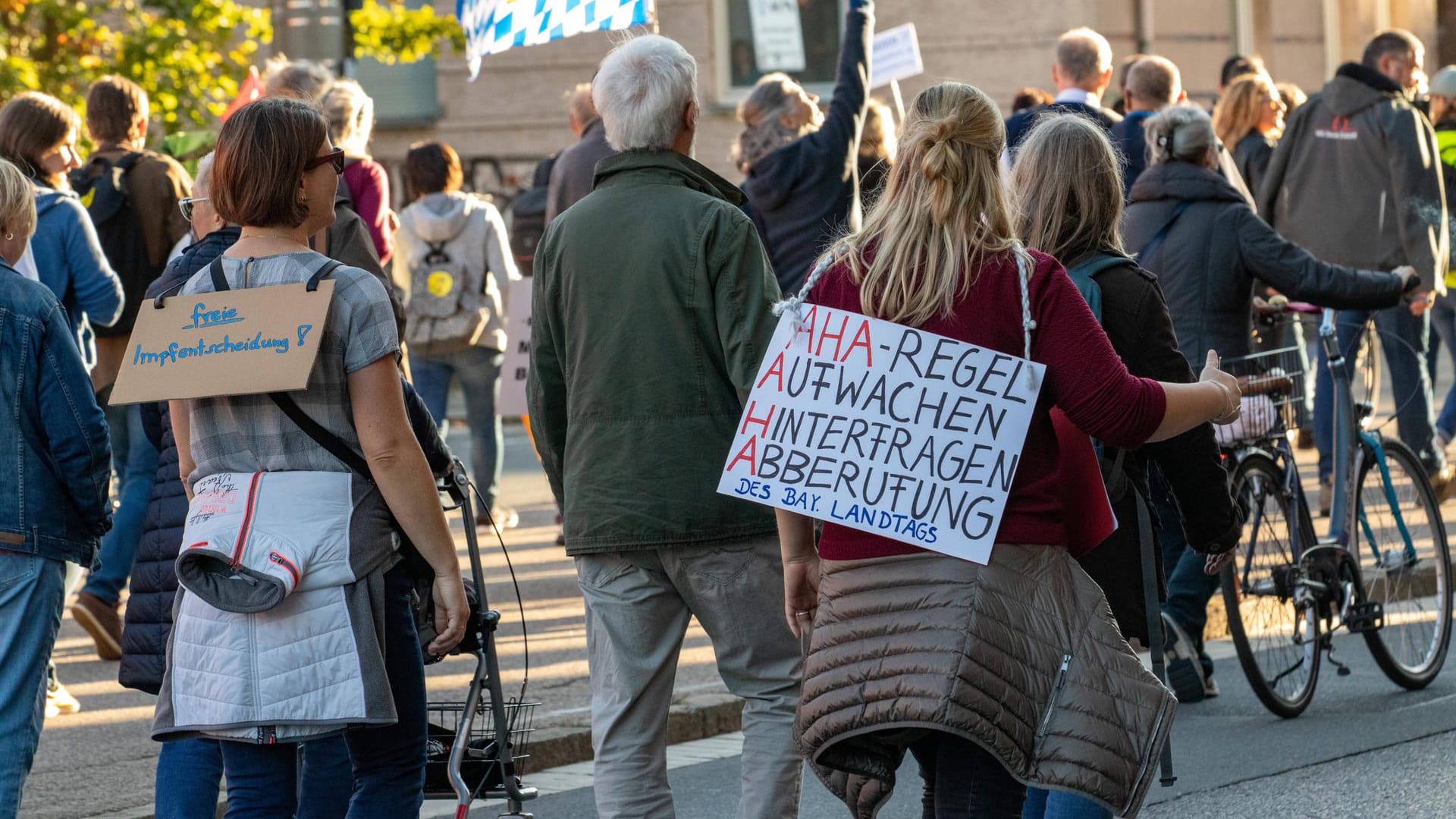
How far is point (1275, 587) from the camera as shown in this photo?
6.29 metres

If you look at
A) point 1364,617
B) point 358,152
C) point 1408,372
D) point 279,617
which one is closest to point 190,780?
point 279,617

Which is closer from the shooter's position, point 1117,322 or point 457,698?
point 1117,322

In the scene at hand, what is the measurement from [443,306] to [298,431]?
6.31 metres

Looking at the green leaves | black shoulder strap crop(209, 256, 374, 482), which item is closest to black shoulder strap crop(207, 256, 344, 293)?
black shoulder strap crop(209, 256, 374, 482)

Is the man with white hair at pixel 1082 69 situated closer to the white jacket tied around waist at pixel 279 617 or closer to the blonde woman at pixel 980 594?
the blonde woman at pixel 980 594

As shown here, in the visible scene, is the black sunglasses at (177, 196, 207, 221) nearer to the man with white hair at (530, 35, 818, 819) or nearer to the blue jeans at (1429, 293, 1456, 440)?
the man with white hair at (530, 35, 818, 819)

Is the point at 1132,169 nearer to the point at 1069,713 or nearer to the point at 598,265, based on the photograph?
the point at 598,265

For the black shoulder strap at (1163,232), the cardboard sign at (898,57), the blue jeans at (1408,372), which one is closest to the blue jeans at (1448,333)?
the blue jeans at (1408,372)

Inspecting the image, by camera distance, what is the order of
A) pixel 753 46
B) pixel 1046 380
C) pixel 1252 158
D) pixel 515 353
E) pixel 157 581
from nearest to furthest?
pixel 1046 380
pixel 157 581
pixel 515 353
pixel 1252 158
pixel 753 46

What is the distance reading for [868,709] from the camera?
326 cm

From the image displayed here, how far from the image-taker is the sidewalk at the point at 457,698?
5.46 m

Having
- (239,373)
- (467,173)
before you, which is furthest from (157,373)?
(467,173)

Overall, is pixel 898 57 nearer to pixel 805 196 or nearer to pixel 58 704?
pixel 805 196

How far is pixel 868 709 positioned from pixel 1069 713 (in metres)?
0.34
